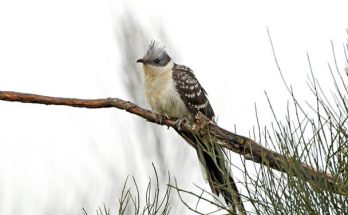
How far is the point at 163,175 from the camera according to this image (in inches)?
224

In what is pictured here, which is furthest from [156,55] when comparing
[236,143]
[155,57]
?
[236,143]

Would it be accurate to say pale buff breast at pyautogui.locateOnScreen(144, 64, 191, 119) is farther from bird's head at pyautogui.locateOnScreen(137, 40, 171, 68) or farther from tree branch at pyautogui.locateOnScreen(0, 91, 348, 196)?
tree branch at pyautogui.locateOnScreen(0, 91, 348, 196)

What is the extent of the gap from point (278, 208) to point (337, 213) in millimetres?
241

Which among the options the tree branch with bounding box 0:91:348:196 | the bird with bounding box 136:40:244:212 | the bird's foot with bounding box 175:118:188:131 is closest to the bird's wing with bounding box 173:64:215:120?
the bird with bounding box 136:40:244:212

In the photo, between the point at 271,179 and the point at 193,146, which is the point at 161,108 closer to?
the point at 193,146

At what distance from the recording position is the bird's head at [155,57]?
606 cm

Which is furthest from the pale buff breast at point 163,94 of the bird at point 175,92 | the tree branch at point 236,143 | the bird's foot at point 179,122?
the tree branch at point 236,143

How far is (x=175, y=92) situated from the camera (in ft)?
19.4

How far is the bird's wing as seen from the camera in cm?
594

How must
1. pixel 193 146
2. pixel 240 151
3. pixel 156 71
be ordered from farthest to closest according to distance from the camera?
pixel 156 71
pixel 193 146
pixel 240 151

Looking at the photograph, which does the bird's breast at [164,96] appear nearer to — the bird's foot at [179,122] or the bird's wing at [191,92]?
the bird's wing at [191,92]

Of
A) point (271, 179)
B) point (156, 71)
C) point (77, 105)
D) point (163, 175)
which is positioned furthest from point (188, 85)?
point (271, 179)

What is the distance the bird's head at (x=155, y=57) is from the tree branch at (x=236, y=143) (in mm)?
1661

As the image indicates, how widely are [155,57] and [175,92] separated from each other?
15.0 inches
